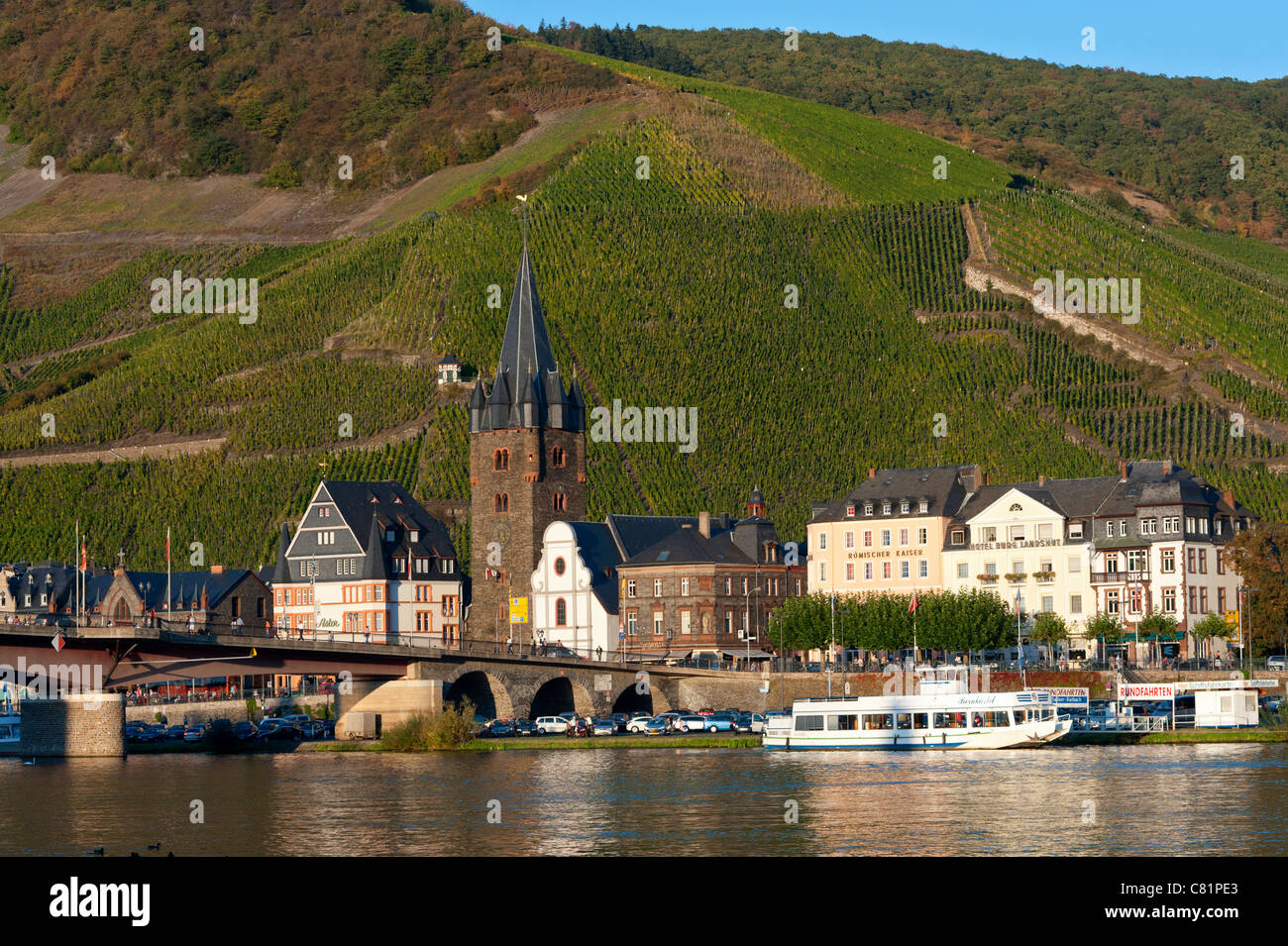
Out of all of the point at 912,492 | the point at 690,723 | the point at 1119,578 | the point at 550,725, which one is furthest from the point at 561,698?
the point at 1119,578

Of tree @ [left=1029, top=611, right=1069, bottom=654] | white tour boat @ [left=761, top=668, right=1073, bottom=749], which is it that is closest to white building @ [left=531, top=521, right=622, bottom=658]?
tree @ [left=1029, top=611, right=1069, bottom=654]

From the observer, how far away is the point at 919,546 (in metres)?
109

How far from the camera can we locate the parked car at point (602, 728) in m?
91.9

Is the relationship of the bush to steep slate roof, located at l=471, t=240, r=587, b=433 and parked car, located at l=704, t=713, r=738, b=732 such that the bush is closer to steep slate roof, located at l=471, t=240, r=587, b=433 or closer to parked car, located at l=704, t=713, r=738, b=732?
parked car, located at l=704, t=713, r=738, b=732

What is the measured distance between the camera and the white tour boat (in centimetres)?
7900

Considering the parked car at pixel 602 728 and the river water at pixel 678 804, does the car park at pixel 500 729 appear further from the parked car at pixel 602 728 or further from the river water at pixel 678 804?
the river water at pixel 678 804

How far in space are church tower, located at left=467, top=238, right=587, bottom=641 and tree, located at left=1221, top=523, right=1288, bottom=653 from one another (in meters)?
39.6

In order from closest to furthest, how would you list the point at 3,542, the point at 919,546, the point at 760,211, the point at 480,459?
the point at 919,546 → the point at 480,459 → the point at 3,542 → the point at 760,211

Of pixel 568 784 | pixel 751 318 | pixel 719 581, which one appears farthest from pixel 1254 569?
pixel 751 318

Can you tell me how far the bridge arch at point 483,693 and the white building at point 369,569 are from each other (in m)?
18.5

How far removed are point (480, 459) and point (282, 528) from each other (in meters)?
15.9

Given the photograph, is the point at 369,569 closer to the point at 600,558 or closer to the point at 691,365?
the point at 600,558

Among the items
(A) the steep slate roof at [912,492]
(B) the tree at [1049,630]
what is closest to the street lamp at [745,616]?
(A) the steep slate roof at [912,492]
